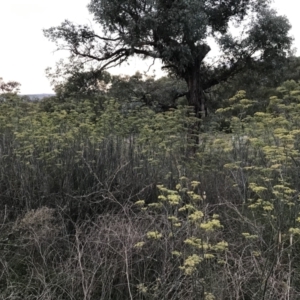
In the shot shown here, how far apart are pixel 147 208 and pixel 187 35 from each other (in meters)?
5.69

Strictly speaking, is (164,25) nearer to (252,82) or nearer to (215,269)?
(252,82)

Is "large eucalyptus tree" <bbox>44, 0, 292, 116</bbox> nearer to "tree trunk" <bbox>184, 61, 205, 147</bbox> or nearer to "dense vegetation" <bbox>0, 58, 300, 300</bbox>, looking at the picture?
"tree trunk" <bbox>184, 61, 205, 147</bbox>

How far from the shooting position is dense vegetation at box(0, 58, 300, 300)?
3.19 m

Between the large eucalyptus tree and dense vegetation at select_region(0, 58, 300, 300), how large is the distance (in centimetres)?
322

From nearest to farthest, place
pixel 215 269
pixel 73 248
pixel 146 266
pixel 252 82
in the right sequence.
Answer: pixel 215 269
pixel 146 266
pixel 73 248
pixel 252 82

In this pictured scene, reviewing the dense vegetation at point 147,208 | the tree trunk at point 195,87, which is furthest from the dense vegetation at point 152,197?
the tree trunk at point 195,87

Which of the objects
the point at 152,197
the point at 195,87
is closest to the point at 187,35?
the point at 195,87

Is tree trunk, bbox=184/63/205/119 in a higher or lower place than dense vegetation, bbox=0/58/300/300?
higher

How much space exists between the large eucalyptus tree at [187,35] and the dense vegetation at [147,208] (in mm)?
3219

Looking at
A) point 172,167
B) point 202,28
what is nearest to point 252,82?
point 202,28

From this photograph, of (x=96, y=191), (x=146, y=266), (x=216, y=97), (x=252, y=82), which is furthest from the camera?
(x=216, y=97)

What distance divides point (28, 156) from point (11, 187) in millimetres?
432

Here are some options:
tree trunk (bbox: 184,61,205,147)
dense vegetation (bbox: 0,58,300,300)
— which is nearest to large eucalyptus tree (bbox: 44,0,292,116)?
tree trunk (bbox: 184,61,205,147)

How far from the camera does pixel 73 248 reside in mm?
3986
